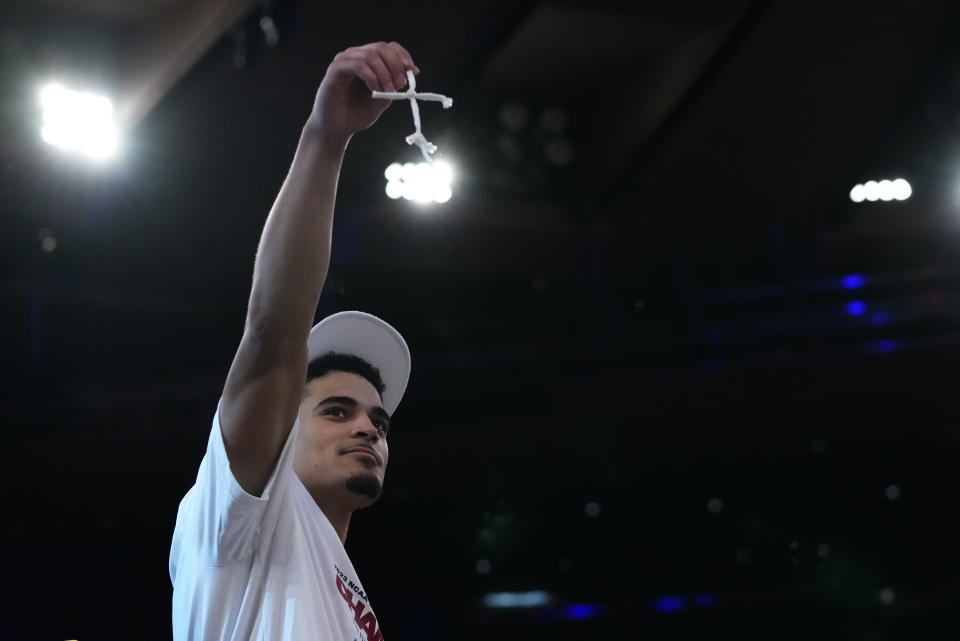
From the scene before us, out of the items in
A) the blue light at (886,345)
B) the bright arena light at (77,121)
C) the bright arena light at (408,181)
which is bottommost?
the blue light at (886,345)

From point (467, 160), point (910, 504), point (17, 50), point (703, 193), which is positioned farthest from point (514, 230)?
point (910, 504)

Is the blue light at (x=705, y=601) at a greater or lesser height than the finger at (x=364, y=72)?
greater

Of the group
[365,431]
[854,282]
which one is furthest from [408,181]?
[365,431]

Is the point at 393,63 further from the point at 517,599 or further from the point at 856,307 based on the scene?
the point at 517,599

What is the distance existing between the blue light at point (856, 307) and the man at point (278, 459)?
12.7 ft

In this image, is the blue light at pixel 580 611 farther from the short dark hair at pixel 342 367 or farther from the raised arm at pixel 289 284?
the raised arm at pixel 289 284

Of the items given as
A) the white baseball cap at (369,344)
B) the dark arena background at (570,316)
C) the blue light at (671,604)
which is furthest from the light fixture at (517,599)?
the white baseball cap at (369,344)

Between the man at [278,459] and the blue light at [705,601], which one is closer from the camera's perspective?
the man at [278,459]

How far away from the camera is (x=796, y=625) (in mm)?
4918

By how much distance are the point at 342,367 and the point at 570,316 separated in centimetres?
330

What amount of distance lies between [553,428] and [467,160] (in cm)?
139

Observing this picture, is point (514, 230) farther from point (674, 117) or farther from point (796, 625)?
point (796, 625)

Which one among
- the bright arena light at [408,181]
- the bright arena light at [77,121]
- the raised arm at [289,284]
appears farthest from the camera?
the bright arena light at [408,181]

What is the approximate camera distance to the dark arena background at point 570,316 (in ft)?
12.9
